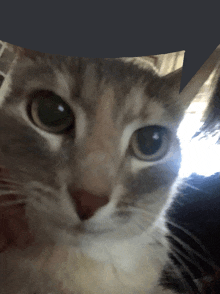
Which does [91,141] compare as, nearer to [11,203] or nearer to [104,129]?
[104,129]

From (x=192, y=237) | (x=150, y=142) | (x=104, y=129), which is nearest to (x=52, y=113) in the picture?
(x=104, y=129)

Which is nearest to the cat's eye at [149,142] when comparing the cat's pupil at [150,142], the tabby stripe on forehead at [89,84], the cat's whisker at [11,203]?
the cat's pupil at [150,142]

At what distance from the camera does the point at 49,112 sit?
1.58ft

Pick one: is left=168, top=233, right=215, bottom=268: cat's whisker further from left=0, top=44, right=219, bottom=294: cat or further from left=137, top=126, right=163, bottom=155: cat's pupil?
left=137, top=126, right=163, bottom=155: cat's pupil

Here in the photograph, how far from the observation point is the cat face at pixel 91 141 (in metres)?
0.46

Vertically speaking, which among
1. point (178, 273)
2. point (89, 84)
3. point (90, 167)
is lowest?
point (178, 273)

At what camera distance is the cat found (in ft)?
1.50

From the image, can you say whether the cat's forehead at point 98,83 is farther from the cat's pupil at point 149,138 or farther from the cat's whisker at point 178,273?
the cat's whisker at point 178,273

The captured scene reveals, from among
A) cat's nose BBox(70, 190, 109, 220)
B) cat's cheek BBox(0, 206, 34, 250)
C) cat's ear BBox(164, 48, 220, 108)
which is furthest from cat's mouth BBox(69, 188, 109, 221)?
cat's ear BBox(164, 48, 220, 108)

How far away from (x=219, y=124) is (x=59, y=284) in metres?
0.46

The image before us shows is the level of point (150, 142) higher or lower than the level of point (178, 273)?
higher

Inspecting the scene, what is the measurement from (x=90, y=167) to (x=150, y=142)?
14 centimetres

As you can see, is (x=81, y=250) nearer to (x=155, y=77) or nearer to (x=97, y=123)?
(x=97, y=123)

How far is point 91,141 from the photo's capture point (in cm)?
48
